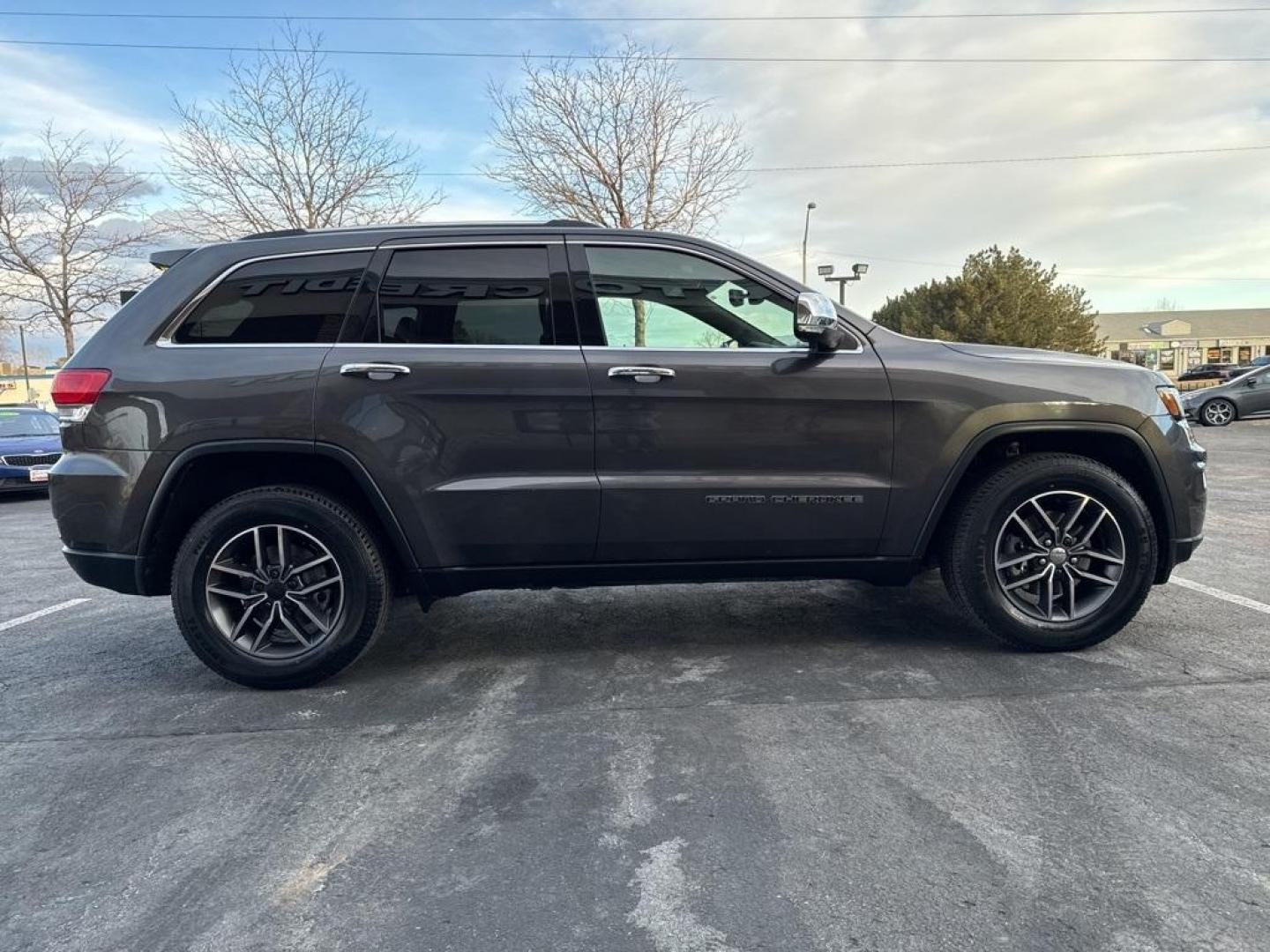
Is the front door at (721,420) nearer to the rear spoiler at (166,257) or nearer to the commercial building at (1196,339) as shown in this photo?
the rear spoiler at (166,257)

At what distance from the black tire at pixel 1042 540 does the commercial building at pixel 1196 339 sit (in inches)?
2553

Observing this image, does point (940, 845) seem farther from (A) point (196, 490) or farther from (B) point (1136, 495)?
(A) point (196, 490)

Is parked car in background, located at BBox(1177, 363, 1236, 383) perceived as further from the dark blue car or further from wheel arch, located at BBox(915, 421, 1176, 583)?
the dark blue car

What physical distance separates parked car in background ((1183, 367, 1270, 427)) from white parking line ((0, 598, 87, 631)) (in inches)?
821

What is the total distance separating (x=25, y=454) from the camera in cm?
1105

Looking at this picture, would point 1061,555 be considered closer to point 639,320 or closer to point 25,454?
point 639,320

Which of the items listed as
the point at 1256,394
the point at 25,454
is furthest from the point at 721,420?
the point at 1256,394

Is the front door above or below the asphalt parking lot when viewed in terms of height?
above

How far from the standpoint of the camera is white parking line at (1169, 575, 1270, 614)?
14.1 feet

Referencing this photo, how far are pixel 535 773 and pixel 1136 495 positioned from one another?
9.67 ft

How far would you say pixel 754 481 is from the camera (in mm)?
3498

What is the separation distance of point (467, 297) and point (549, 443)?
76 centimetres

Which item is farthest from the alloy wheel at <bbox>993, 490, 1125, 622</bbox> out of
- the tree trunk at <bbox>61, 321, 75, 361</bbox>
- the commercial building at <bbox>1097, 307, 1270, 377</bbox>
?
the commercial building at <bbox>1097, 307, 1270, 377</bbox>

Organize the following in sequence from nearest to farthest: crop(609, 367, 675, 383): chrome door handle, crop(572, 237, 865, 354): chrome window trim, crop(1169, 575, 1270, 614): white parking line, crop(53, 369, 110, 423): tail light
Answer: crop(53, 369, 110, 423): tail light → crop(609, 367, 675, 383): chrome door handle → crop(572, 237, 865, 354): chrome window trim → crop(1169, 575, 1270, 614): white parking line
